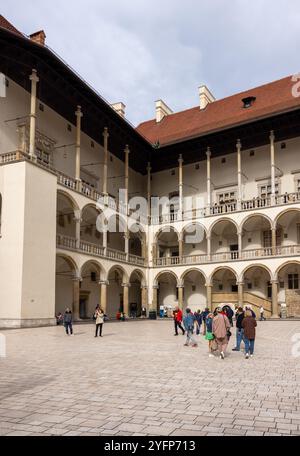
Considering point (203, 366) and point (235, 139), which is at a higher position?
point (235, 139)

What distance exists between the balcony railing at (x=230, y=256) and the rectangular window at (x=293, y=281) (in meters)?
2.28

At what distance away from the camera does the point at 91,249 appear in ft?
94.5

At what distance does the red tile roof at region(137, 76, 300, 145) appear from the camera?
33.0 metres

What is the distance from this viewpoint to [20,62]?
78.4ft

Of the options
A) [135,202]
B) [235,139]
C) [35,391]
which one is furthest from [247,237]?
[35,391]

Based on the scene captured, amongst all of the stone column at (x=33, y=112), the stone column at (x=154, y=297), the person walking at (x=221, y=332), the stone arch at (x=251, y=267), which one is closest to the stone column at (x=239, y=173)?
the stone arch at (x=251, y=267)

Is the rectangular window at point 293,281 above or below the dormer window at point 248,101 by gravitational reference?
below

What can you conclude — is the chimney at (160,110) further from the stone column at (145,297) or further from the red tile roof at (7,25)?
the red tile roof at (7,25)

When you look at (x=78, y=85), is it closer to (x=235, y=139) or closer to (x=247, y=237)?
(x=235, y=139)

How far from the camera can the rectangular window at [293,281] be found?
31334 mm

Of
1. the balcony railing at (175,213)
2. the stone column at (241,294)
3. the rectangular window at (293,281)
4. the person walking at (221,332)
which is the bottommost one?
the person walking at (221,332)

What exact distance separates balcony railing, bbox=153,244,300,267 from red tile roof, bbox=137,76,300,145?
8.92 m

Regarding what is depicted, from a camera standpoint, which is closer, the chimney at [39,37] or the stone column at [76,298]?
the stone column at [76,298]
